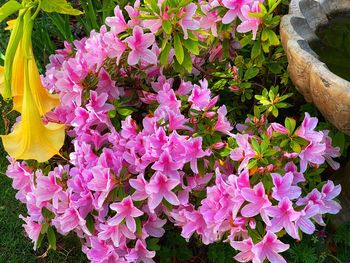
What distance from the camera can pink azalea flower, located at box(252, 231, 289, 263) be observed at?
6.19 ft

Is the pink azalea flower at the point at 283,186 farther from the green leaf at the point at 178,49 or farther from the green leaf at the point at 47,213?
the green leaf at the point at 47,213

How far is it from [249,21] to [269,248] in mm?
826

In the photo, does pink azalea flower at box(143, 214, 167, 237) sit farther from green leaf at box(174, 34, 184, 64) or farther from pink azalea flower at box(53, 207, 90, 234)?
green leaf at box(174, 34, 184, 64)

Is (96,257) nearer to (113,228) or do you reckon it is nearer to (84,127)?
(113,228)

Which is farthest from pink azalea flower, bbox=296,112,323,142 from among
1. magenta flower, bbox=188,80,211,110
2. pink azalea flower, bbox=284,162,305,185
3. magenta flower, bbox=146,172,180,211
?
magenta flower, bbox=146,172,180,211

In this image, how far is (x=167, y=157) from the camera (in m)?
1.96

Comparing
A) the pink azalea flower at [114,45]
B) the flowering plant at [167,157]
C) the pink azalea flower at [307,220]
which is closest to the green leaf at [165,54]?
the flowering plant at [167,157]

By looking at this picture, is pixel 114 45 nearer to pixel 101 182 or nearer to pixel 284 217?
pixel 101 182

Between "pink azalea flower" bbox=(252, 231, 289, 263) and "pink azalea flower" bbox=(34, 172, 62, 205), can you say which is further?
"pink azalea flower" bbox=(34, 172, 62, 205)

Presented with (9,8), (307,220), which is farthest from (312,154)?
(9,8)

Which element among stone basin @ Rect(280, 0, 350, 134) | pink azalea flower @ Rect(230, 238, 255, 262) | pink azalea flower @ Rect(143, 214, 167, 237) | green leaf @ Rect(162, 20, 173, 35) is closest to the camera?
stone basin @ Rect(280, 0, 350, 134)

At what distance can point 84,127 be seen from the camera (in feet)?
7.11

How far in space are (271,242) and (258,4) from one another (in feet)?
2.86

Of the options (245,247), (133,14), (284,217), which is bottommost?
(245,247)
